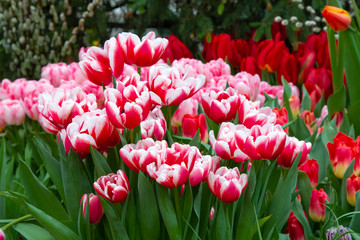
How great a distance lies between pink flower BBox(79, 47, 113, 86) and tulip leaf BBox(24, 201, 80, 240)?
0.24 m

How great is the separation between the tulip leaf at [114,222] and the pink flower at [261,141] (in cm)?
22

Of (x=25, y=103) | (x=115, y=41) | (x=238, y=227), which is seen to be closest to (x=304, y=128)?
(x=238, y=227)

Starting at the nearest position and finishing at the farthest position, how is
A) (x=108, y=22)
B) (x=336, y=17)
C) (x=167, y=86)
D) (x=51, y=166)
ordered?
(x=167, y=86) < (x=51, y=166) < (x=336, y=17) < (x=108, y=22)

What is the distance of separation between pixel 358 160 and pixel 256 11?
2255 mm

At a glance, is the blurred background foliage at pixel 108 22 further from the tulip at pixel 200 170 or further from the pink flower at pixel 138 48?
the tulip at pixel 200 170

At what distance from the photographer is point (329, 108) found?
150 centimetres

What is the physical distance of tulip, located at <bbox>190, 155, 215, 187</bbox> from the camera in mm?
706

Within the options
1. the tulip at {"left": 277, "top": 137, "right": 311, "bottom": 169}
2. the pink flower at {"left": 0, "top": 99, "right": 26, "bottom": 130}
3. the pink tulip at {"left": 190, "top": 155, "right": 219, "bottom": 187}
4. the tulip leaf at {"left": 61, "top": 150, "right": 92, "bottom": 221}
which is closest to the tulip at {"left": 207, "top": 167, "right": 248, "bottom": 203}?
the pink tulip at {"left": 190, "top": 155, "right": 219, "bottom": 187}

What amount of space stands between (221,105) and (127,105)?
0.61ft

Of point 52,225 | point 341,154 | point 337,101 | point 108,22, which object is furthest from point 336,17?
point 108,22

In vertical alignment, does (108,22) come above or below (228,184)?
below

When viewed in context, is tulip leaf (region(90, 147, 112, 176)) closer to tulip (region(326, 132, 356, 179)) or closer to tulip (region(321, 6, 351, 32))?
tulip (region(326, 132, 356, 179))

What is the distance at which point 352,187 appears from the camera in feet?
3.13

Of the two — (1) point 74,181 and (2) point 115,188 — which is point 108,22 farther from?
(2) point 115,188
